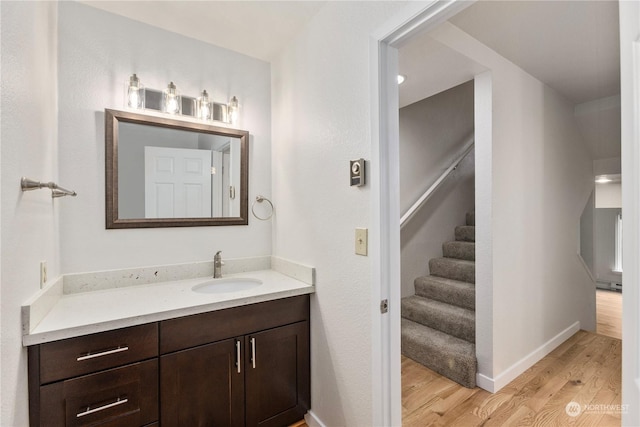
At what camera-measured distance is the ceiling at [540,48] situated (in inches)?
63.3

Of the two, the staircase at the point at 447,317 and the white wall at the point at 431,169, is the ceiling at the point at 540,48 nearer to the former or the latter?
the white wall at the point at 431,169

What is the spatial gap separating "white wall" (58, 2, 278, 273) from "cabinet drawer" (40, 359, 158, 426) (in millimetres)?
671

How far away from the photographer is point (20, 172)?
1006 mm

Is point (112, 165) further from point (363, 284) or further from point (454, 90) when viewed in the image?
point (454, 90)

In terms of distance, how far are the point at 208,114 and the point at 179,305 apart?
3.99 ft

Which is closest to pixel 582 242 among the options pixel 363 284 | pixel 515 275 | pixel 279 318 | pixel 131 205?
pixel 515 275

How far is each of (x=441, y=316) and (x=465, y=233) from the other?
1152mm

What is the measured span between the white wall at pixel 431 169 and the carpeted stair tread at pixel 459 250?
0.25 ft

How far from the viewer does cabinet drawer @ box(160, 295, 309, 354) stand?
4.42 feet

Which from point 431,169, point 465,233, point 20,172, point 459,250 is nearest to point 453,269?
point 459,250

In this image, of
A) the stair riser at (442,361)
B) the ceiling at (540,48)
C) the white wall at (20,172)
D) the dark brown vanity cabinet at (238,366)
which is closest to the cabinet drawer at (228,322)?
the dark brown vanity cabinet at (238,366)

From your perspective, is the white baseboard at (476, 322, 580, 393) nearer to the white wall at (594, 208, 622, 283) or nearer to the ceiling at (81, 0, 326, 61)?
the white wall at (594, 208, 622, 283)

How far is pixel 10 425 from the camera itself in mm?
902

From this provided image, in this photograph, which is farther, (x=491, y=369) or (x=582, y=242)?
(x=582, y=242)
